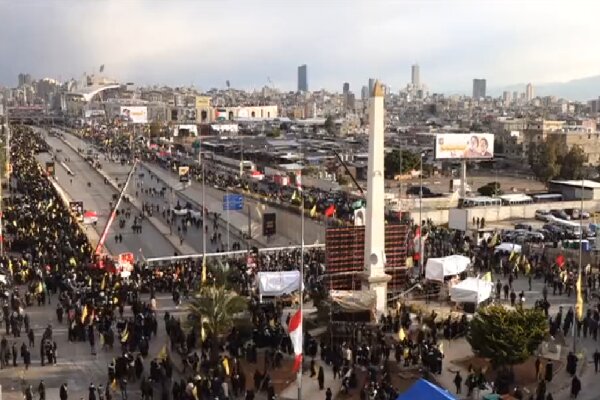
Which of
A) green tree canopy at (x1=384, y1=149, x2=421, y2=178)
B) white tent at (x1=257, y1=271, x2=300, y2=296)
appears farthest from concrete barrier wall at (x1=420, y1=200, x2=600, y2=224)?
green tree canopy at (x1=384, y1=149, x2=421, y2=178)

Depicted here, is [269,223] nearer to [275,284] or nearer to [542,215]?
[275,284]

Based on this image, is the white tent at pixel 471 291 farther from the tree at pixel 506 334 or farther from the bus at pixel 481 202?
the bus at pixel 481 202

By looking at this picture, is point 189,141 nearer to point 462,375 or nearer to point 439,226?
point 439,226

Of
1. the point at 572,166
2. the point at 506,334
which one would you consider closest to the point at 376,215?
the point at 506,334

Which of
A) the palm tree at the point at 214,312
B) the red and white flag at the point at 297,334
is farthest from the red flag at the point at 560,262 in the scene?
the red and white flag at the point at 297,334

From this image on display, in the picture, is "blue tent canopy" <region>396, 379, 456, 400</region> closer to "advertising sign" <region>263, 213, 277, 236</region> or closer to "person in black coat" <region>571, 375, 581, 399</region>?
"person in black coat" <region>571, 375, 581, 399</region>

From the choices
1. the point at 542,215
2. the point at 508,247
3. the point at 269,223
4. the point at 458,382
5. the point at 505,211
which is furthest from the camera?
the point at 505,211
